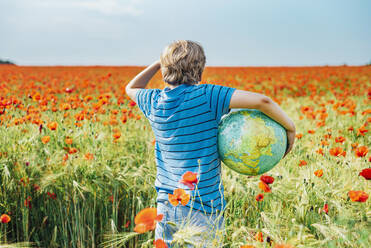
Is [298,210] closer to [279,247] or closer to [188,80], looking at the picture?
[279,247]

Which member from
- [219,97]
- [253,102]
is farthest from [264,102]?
[219,97]

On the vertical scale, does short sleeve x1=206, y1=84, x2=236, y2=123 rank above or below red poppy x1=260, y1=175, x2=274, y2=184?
above

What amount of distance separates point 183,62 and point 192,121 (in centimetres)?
28

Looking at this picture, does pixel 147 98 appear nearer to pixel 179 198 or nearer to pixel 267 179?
pixel 179 198

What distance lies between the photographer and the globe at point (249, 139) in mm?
1440

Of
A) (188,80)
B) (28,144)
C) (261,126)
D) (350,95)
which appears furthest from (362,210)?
(350,95)

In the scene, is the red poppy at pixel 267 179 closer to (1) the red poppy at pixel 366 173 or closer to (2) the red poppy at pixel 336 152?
(1) the red poppy at pixel 366 173

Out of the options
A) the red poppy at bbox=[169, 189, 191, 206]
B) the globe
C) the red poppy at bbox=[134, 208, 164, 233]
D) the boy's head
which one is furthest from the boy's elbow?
the red poppy at bbox=[134, 208, 164, 233]

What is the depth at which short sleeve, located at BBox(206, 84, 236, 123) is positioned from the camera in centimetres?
131

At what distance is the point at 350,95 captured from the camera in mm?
7648

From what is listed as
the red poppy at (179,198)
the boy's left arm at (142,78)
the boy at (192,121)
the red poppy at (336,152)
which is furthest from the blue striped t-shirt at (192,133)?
the red poppy at (336,152)

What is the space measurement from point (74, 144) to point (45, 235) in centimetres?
85

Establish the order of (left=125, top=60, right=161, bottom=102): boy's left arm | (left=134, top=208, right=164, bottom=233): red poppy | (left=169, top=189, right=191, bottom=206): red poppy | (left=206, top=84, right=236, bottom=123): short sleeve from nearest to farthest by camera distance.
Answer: (left=134, top=208, right=164, bottom=233): red poppy → (left=169, top=189, right=191, bottom=206): red poppy → (left=206, top=84, right=236, bottom=123): short sleeve → (left=125, top=60, right=161, bottom=102): boy's left arm

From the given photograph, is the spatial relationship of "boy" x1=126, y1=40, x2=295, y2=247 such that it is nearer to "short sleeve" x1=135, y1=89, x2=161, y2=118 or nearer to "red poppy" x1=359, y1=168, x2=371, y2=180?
"short sleeve" x1=135, y1=89, x2=161, y2=118
